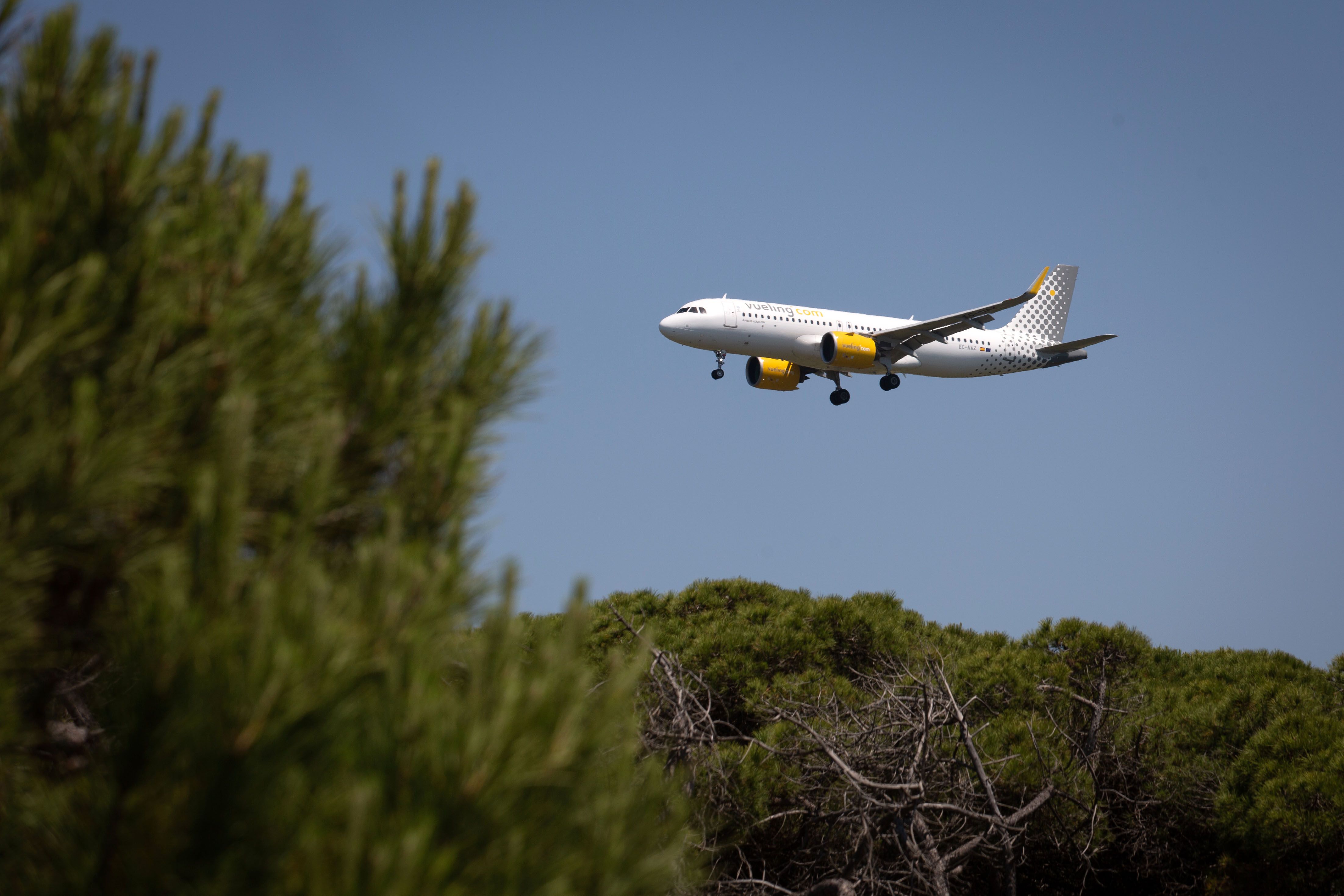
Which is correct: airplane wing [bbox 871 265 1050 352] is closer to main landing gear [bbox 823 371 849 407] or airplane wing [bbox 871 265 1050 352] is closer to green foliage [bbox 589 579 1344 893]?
main landing gear [bbox 823 371 849 407]

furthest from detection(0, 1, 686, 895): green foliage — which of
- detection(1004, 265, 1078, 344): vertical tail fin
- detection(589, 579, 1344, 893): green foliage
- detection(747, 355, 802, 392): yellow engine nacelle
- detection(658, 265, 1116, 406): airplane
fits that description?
detection(1004, 265, 1078, 344): vertical tail fin

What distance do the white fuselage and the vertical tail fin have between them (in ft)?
15.6

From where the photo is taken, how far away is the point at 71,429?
290 cm

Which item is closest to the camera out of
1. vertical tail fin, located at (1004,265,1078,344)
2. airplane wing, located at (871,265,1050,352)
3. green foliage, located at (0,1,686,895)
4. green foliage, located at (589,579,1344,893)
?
green foliage, located at (0,1,686,895)

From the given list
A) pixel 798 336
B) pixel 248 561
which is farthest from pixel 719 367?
pixel 248 561

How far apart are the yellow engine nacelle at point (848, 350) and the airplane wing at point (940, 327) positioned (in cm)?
98

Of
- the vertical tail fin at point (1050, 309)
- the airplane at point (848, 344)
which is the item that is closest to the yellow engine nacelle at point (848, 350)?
the airplane at point (848, 344)

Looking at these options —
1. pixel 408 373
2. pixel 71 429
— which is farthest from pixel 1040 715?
pixel 71 429

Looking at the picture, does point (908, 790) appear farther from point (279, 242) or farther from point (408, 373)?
point (279, 242)

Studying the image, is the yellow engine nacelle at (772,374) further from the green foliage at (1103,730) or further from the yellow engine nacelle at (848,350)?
the green foliage at (1103,730)

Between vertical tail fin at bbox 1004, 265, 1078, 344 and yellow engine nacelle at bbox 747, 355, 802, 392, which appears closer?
yellow engine nacelle at bbox 747, 355, 802, 392

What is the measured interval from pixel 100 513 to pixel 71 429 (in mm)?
343

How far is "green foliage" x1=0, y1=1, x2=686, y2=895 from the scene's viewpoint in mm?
2637

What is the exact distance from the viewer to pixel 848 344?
110 feet
